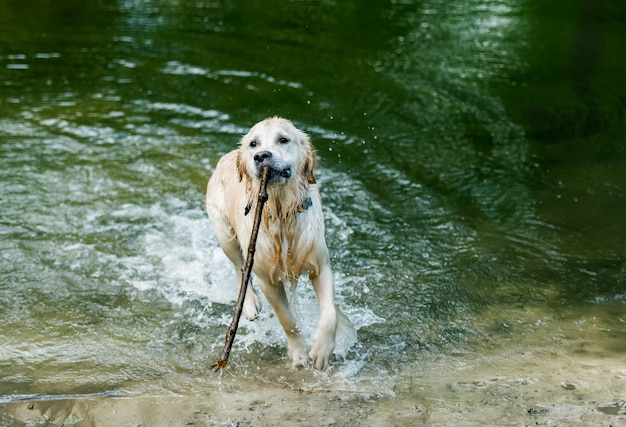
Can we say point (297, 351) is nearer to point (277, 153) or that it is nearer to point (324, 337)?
point (324, 337)

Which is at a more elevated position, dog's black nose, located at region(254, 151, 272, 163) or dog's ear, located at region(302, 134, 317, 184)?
dog's black nose, located at region(254, 151, 272, 163)

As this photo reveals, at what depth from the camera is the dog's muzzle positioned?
4.94m

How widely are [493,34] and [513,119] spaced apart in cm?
407

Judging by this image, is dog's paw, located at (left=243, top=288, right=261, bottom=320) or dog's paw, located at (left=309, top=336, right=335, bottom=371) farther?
dog's paw, located at (left=243, top=288, right=261, bottom=320)

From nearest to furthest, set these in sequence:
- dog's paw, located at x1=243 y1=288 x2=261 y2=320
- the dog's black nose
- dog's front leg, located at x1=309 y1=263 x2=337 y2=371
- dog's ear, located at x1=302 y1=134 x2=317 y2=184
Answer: the dog's black nose → dog's front leg, located at x1=309 y1=263 x2=337 y2=371 → dog's ear, located at x1=302 y1=134 x2=317 y2=184 → dog's paw, located at x1=243 y1=288 x2=261 y2=320

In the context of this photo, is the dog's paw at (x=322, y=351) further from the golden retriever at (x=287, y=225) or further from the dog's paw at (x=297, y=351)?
the dog's paw at (x=297, y=351)

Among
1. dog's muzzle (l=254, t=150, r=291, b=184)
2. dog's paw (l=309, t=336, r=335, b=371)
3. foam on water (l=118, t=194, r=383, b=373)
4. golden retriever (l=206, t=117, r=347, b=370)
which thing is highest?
dog's muzzle (l=254, t=150, r=291, b=184)

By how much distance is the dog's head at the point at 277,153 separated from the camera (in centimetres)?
497

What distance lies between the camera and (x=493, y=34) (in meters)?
13.8

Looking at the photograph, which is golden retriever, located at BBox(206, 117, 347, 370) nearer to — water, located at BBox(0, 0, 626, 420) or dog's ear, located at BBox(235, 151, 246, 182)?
dog's ear, located at BBox(235, 151, 246, 182)

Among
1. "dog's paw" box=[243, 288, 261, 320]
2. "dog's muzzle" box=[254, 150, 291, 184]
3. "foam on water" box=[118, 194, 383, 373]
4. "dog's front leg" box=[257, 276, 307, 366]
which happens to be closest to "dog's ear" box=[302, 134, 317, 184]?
"dog's muzzle" box=[254, 150, 291, 184]

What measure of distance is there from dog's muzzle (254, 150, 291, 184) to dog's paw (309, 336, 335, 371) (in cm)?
111

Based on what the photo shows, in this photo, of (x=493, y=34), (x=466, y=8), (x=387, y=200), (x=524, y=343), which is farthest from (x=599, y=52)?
(x=524, y=343)

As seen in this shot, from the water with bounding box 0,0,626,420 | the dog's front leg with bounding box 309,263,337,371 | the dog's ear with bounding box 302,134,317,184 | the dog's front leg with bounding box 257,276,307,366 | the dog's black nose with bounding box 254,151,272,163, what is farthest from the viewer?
the water with bounding box 0,0,626,420
